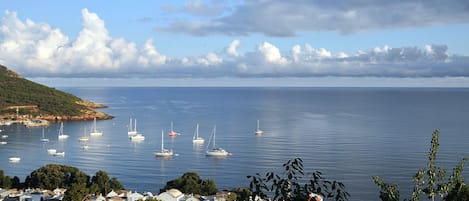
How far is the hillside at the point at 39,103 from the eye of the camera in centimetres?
12425

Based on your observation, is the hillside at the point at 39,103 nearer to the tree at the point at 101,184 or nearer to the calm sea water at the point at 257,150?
the calm sea water at the point at 257,150

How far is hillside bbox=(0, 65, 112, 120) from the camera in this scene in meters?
124

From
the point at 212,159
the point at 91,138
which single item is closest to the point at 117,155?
the point at 212,159

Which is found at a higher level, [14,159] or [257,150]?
[257,150]

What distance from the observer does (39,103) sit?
132 m

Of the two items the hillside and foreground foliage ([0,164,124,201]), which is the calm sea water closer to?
foreground foliage ([0,164,124,201])

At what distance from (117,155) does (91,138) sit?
20374 millimetres

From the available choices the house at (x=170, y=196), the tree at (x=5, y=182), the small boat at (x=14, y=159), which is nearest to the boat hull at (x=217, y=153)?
the small boat at (x=14, y=159)

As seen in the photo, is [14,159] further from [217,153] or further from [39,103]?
[39,103]

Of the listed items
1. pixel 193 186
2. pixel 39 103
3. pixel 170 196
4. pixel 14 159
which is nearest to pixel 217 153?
pixel 14 159

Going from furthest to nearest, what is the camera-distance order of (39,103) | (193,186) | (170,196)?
(39,103) < (193,186) < (170,196)

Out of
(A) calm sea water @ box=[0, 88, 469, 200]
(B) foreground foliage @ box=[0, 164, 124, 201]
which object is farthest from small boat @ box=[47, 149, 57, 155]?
(B) foreground foliage @ box=[0, 164, 124, 201]

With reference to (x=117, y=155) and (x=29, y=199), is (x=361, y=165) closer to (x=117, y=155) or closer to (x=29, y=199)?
(x=117, y=155)

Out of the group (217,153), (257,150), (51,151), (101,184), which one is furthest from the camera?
(257,150)
